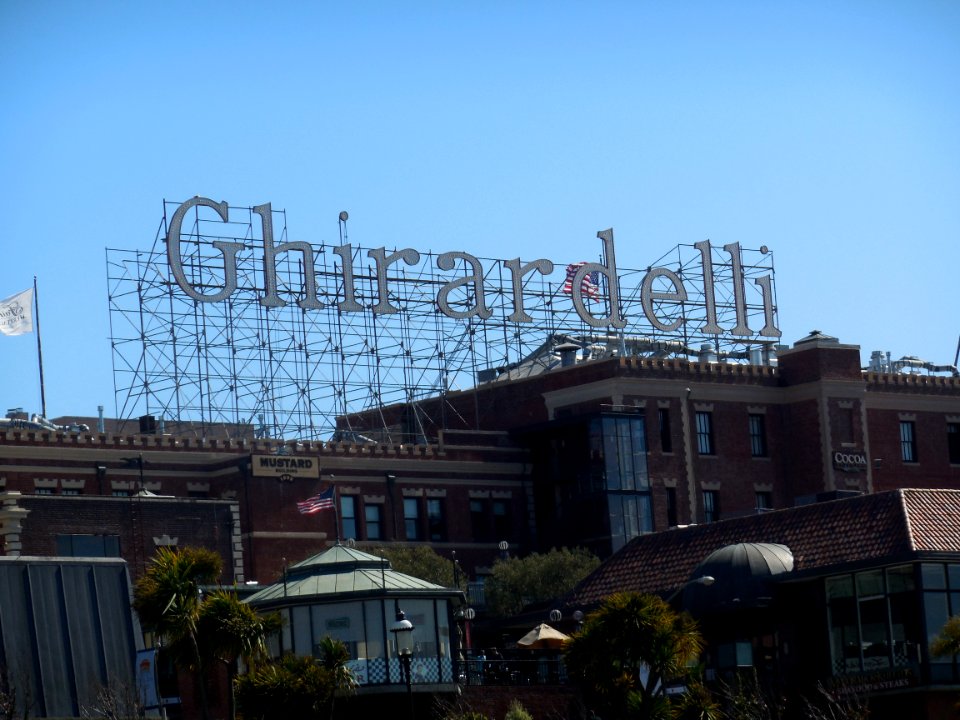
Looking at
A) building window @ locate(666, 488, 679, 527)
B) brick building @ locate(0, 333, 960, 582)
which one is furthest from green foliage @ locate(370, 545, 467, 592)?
building window @ locate(666, 488, 679, 527)

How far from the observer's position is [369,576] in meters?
70.7

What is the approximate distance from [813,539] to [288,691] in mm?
24197

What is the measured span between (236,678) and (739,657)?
19.6 metres

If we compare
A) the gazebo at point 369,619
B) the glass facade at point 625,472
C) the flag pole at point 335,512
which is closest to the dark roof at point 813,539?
the gazebo at point 369,619

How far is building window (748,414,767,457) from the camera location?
Result: 11375 centimetres

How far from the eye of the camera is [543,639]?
77312mm

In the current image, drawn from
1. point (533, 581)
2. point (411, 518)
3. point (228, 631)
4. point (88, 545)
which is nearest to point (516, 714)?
point (228, 631)

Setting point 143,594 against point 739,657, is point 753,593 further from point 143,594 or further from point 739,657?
point 143,594

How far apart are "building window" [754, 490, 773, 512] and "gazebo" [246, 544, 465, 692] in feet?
143

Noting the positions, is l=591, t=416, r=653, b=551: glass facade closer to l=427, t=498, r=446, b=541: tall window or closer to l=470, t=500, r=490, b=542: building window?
l=470, t=500, r=490, b=542: building window

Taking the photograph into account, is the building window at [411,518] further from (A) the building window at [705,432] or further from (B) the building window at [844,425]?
(B) the building window at [844,425]

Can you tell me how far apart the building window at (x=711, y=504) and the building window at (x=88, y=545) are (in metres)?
35.3

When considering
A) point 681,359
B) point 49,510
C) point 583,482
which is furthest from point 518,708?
point 681,359

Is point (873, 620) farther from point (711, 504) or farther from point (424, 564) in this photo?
point (711, 504)
